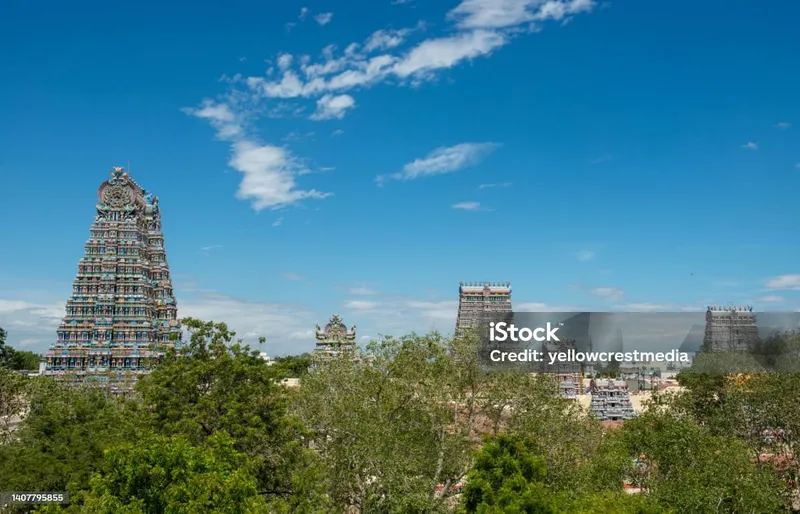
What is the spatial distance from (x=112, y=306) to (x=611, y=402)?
6063cm

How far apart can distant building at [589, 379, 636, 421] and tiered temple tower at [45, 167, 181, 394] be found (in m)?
50.7

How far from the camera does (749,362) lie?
4556 cm

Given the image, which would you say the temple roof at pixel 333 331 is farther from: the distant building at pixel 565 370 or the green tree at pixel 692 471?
the green tree at pixel 692 471

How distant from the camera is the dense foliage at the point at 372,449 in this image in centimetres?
1956

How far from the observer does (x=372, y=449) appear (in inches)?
1051

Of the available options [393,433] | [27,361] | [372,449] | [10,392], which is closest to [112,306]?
[10,392]

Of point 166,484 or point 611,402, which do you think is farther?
Answer: point 611,402

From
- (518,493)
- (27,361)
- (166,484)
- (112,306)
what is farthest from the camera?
(27,361)

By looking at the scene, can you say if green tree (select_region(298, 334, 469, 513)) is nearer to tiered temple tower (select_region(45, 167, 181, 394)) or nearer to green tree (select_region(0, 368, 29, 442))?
green tree (select_region(0, 368, 29, 442))

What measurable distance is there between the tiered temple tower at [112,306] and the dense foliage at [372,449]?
44.9m

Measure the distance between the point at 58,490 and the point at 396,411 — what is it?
14829 mm

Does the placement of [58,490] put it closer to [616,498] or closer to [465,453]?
[465,453]

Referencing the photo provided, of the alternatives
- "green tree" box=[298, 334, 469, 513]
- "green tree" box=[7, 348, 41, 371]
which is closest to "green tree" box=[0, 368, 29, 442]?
"green tree" box=[298, 334, 469, 513]

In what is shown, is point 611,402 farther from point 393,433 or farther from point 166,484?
point 166,484
